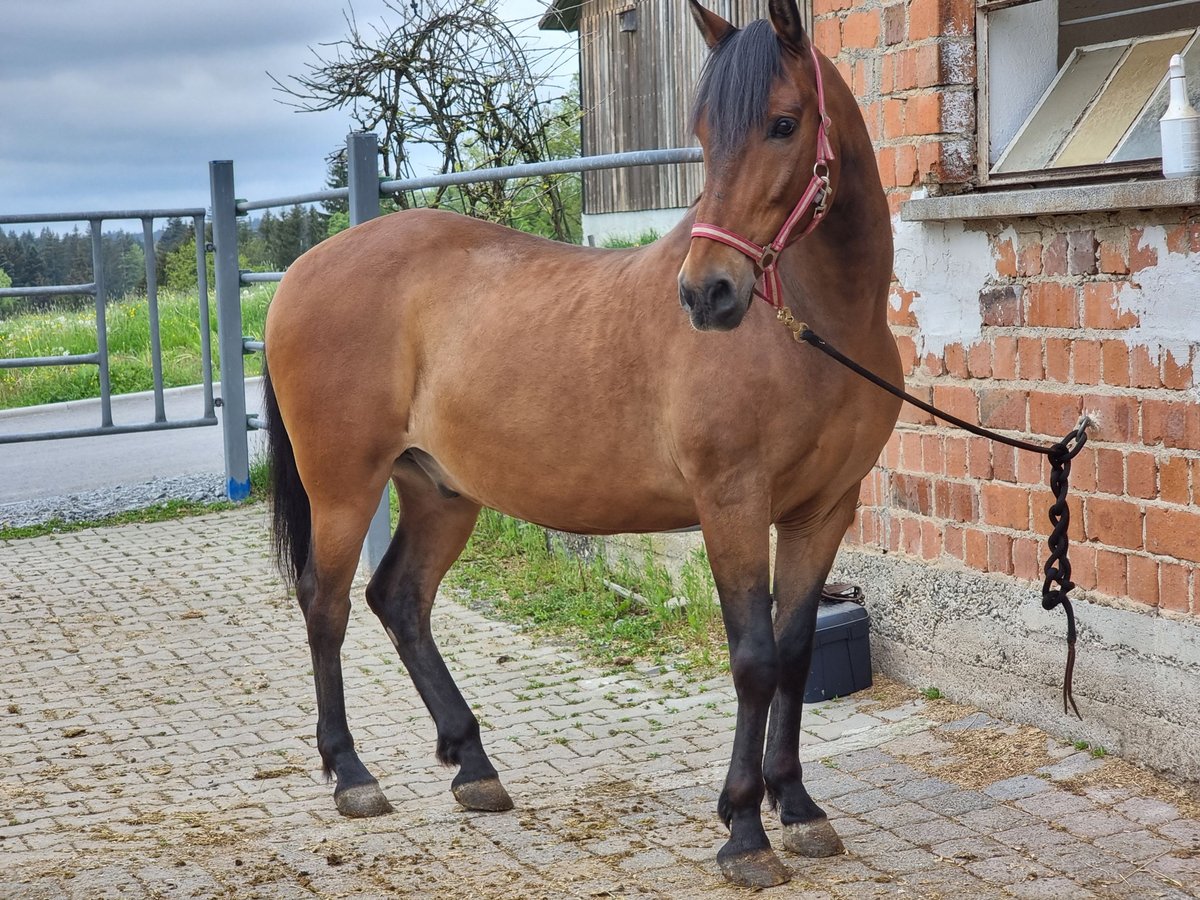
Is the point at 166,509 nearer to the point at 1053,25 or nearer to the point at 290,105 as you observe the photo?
the point at 290,105

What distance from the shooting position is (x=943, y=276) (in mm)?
4715

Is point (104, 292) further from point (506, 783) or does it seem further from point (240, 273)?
point (506, 783)

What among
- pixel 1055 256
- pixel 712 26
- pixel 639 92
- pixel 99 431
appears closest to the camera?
pixel 712 26

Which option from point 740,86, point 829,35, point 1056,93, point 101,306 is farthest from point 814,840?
point 101,306

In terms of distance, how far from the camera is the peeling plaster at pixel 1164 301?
12.4ft

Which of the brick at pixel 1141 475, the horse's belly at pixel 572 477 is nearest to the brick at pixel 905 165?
the brick at pixel 1141 475

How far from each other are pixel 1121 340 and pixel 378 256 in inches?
91.3

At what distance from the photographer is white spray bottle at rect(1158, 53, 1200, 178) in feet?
12.0

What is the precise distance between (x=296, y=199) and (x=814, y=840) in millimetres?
5554

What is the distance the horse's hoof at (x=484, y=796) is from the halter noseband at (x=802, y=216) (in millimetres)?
1862

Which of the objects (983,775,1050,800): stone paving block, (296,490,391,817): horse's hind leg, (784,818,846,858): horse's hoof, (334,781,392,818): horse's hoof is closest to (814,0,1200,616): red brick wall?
(983,775,1050,800): stone paving block

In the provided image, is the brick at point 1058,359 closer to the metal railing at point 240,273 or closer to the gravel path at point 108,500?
the metal railing at point 240,273

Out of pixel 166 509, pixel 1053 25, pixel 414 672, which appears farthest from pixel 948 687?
pixel 166 509

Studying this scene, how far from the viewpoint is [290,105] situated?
10320 millimetres
